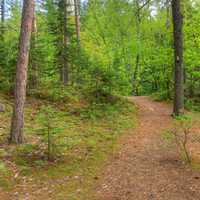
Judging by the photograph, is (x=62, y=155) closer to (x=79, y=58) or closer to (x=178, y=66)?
(x=178, y=66)

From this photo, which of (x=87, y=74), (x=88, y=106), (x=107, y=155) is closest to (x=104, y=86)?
(x=87, y=74)

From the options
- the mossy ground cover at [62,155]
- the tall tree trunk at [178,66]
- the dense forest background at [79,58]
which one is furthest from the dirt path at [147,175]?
the dense forest background at [79,58]

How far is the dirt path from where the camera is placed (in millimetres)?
5980

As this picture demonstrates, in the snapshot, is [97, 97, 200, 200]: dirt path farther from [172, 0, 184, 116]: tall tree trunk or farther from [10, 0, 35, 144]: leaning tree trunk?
[172, 0, 184, 116]: tall tree trunk

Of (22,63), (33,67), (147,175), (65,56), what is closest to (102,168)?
(147,175)

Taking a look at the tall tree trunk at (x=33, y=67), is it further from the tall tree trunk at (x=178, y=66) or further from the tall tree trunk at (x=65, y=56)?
the tall tree trunk at (x=178, y=66)

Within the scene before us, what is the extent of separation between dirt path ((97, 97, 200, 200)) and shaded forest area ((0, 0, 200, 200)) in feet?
1.25

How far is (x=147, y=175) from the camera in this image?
6.96 metres

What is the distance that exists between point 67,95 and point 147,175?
8.65m

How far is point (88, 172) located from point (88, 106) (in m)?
7.43

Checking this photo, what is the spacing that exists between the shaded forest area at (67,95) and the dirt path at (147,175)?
0.38 meters

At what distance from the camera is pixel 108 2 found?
1235 inches

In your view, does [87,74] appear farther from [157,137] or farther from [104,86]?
[157,137]

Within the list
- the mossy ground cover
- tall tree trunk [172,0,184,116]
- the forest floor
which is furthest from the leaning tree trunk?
tall tree trunk [172,0,184,116]
